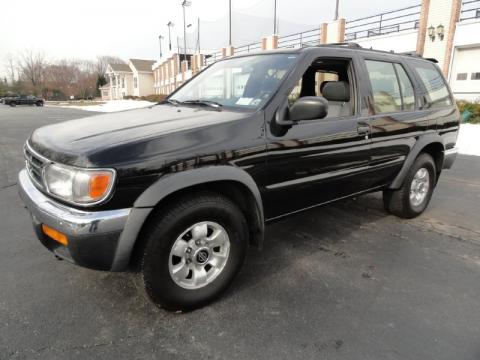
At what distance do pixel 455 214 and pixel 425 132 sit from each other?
124 centimetres

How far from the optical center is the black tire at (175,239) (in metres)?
2.25

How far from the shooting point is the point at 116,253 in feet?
7.06

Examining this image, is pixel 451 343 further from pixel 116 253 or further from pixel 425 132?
pixel 425 132

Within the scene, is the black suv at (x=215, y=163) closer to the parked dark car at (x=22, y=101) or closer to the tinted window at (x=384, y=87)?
the tinted window at (x=384, y=87)

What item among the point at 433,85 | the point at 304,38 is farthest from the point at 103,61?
the point at 433,85

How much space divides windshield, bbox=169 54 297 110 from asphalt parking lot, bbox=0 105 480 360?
1458 mm

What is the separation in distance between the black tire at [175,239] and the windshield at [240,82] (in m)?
0.87

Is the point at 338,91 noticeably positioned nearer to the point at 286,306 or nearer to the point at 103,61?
the point at 286,306

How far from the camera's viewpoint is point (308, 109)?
2.64 meters

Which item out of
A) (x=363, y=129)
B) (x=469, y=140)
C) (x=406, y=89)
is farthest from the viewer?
(x=469, y=140)

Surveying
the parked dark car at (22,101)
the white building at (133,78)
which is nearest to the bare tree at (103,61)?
the white building at (133,78)

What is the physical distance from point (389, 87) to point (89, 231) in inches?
126

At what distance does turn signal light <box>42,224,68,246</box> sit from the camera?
7.00 ft

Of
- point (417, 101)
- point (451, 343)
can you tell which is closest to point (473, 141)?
point (417, 101)
